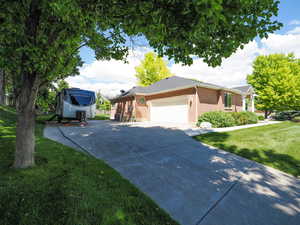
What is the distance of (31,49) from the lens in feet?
7.19

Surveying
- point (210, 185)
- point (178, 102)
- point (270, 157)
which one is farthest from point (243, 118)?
point (210, 185)

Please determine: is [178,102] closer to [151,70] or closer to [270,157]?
[270,157]

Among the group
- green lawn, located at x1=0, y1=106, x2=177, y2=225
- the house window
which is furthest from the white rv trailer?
the house window

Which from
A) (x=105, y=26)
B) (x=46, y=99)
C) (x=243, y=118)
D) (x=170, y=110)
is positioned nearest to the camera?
(x=105, y=26)

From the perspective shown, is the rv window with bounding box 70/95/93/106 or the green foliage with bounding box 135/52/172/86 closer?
the rv window with bounding box 70/95/93/106

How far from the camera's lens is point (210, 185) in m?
2.92

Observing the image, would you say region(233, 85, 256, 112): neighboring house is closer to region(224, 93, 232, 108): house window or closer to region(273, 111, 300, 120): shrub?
region(273, 111, 300, 120): shrub

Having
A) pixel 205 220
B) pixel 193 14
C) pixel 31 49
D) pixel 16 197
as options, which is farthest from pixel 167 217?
pixel 31 49

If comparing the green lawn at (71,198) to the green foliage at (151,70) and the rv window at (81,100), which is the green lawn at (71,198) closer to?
the rv window at (81,100)

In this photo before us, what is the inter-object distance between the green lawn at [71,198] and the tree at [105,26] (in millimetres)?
670

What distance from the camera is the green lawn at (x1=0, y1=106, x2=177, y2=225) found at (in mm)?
1817

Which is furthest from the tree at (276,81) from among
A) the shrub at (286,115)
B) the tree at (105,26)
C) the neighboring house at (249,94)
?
the tree at (105,26)

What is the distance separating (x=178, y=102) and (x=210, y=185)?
38.0 ft

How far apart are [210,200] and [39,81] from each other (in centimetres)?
418
